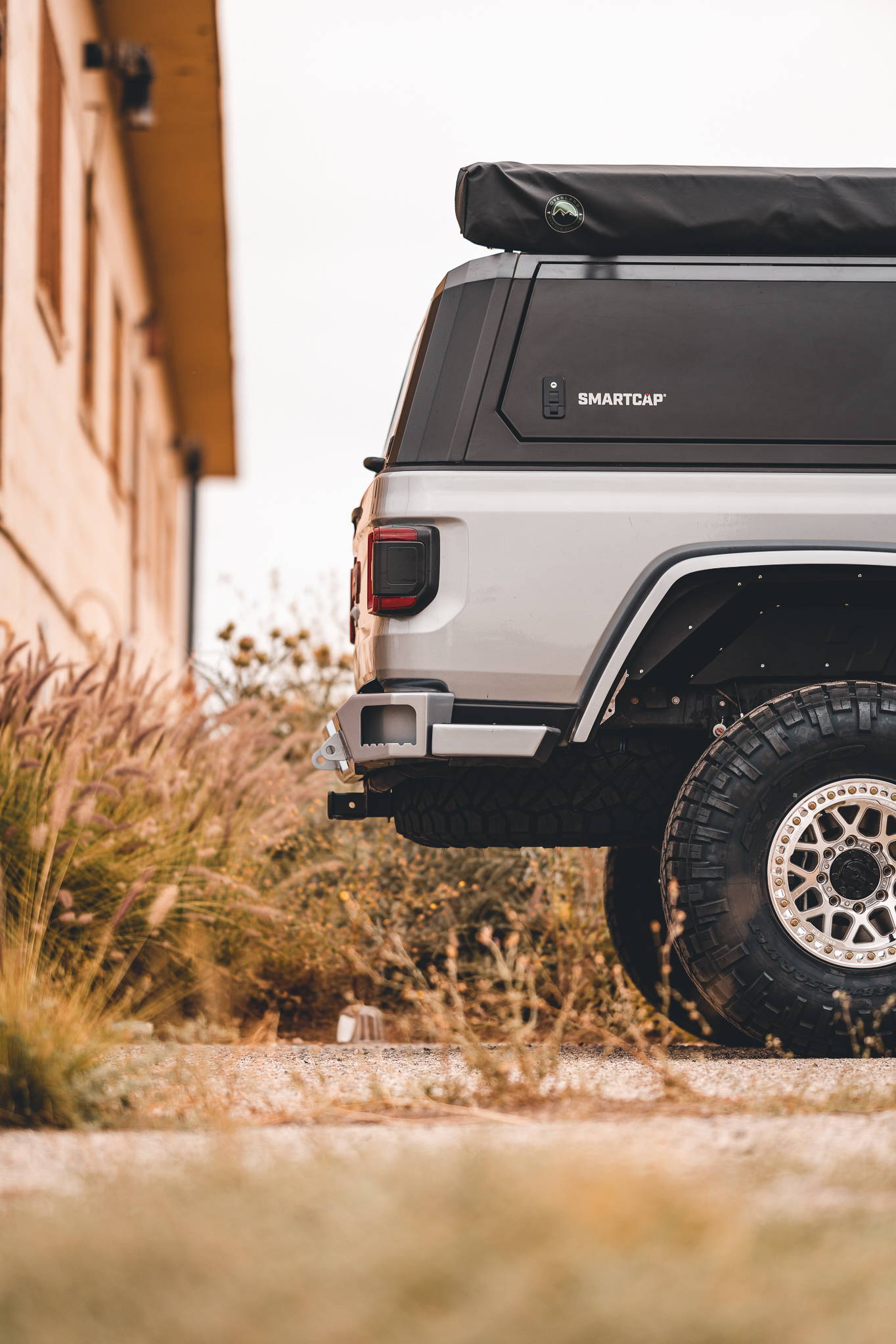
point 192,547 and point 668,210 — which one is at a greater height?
point 192,547

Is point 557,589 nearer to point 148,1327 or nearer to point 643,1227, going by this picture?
point 643,1227

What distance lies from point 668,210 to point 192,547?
2273 centimetres

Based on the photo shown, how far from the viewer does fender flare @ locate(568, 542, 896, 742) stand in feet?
15.9

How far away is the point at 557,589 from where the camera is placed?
16.2 ft

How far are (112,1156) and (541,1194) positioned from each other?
108 cm

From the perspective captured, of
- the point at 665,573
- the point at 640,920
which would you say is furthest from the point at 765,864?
the point at 640,920

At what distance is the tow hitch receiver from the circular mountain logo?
6.90 feet

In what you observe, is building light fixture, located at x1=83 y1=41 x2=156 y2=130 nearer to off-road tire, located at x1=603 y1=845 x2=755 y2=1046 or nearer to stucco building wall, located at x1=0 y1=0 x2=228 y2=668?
stucco building wall, located at x1=0 y1=0 x2=228 y2=668

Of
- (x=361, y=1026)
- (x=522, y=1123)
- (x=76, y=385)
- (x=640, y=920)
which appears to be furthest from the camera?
(x=76, y=385)

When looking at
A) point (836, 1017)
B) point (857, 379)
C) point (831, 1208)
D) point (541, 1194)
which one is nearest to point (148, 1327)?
point (541, 1194)

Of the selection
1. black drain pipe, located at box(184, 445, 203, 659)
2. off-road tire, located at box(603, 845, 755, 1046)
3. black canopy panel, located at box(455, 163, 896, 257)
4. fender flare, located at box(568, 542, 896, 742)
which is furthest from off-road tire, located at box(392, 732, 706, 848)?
black drain pipe, located at box(184, 445, 203, 659)

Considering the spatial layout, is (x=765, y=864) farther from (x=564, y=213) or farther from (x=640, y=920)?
(x=564, y=213)

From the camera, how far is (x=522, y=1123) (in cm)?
327

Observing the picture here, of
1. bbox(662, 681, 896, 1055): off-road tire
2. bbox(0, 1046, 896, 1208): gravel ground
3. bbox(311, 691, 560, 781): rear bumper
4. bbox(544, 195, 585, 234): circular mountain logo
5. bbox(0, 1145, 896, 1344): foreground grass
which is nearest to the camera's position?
bbox(0, 1145, 896, 1344): foreground grass
